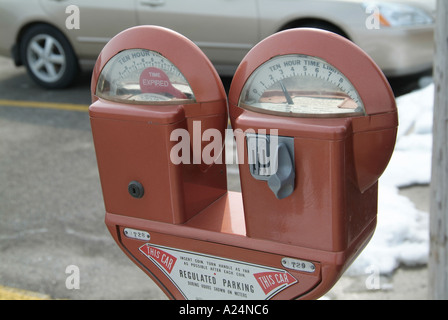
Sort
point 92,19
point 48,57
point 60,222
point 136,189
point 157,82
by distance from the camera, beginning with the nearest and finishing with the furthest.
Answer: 1. point 157,82
2. point 136,189
3. point 60,222
4. point 92,19
5. point 48,57

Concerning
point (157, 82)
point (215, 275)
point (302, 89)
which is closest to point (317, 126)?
point (302, 89)

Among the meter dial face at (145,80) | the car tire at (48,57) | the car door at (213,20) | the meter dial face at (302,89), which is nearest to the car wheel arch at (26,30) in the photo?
the car tire at (48,57)

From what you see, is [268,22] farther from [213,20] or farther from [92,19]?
[92,19]

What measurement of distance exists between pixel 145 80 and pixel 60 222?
235 cm

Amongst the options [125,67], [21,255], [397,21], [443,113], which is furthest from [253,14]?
[125,67]

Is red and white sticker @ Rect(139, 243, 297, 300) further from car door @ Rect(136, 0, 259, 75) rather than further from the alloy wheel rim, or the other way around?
the alloy wheel rim

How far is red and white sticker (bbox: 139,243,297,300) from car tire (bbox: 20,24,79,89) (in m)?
4.47

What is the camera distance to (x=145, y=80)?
154 cm

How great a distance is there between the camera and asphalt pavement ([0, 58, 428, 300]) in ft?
9.93

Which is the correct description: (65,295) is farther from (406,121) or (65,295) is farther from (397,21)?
(397,21)

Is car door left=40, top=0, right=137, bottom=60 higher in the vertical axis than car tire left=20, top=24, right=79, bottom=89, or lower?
higher

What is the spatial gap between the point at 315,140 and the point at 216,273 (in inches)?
20.2

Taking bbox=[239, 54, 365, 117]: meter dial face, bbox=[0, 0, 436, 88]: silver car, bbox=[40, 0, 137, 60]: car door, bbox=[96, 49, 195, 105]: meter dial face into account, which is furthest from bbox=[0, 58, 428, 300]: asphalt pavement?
bbox=[239, 54, 365, 117]: meter dial face

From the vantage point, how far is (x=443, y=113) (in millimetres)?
2201
